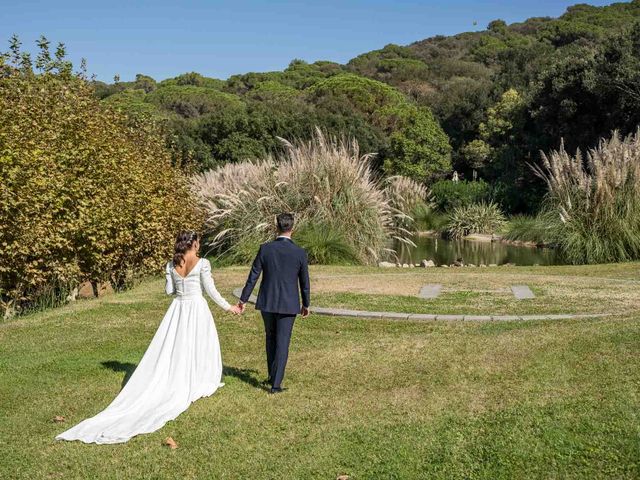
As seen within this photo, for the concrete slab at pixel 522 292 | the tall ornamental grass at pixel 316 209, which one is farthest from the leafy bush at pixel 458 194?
the concrete slab at pixel 522 292

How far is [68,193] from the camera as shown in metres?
13.0

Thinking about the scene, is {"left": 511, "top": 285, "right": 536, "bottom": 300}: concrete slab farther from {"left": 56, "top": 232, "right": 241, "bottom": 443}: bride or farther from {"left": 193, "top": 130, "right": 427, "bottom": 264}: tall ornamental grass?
{"left": 56, "top": 232, "right": 241, "bottom": 443}: bride

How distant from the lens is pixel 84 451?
539cm

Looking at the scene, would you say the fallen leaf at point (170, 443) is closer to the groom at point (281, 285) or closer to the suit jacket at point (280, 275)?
the groom at point (281, 285)

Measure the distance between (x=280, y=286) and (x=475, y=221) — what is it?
23.6m

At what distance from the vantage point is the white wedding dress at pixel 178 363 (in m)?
6.20

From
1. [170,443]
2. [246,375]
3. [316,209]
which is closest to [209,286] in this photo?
[246,375]

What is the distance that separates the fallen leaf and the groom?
128 cm

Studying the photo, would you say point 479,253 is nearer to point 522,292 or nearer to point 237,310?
point 522,292

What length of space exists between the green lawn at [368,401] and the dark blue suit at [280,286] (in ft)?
1.51

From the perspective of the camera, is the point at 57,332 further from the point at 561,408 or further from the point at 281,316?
the point at 561,408

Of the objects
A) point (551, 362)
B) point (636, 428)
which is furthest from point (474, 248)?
point (636, 428)

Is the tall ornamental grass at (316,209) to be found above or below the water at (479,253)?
above

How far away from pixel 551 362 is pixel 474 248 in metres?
18.3
